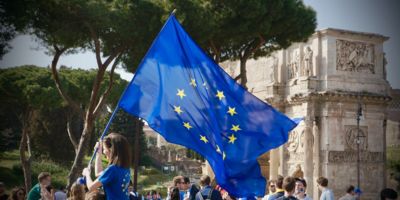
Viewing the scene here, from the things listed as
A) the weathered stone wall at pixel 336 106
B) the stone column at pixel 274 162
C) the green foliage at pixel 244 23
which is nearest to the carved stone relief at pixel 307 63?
the weathered stone wall at pixel 336 106

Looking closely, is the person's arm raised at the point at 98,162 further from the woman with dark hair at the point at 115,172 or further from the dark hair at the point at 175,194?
the dark hair at the point at 175,194

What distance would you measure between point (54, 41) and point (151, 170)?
33.5 meters

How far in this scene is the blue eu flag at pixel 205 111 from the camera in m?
7.27

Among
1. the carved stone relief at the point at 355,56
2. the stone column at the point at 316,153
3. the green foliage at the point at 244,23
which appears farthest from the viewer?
the carved stone relief at the point at 355,56

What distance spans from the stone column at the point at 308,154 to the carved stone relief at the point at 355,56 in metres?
3.31

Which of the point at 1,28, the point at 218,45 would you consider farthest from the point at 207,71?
the point at 218,45

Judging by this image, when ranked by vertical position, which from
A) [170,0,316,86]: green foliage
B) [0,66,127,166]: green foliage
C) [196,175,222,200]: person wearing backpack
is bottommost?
[196,175,222,200]: person wearing backpack

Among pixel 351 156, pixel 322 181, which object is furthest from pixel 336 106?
pixel 322 181

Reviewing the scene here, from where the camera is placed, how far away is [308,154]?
1097 inches

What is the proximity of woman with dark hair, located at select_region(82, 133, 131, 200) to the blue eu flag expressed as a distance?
1.86m

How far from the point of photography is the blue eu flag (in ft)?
23.9

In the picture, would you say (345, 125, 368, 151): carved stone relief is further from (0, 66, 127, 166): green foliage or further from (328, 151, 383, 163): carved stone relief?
(0, 66, 127, 166): green foliage

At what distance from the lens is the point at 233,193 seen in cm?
715

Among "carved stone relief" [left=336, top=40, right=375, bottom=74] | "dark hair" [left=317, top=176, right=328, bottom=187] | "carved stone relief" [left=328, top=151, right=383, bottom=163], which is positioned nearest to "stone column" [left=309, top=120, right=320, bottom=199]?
"carved stone relief" [left=328, top=151, right=383, bottom=163]
